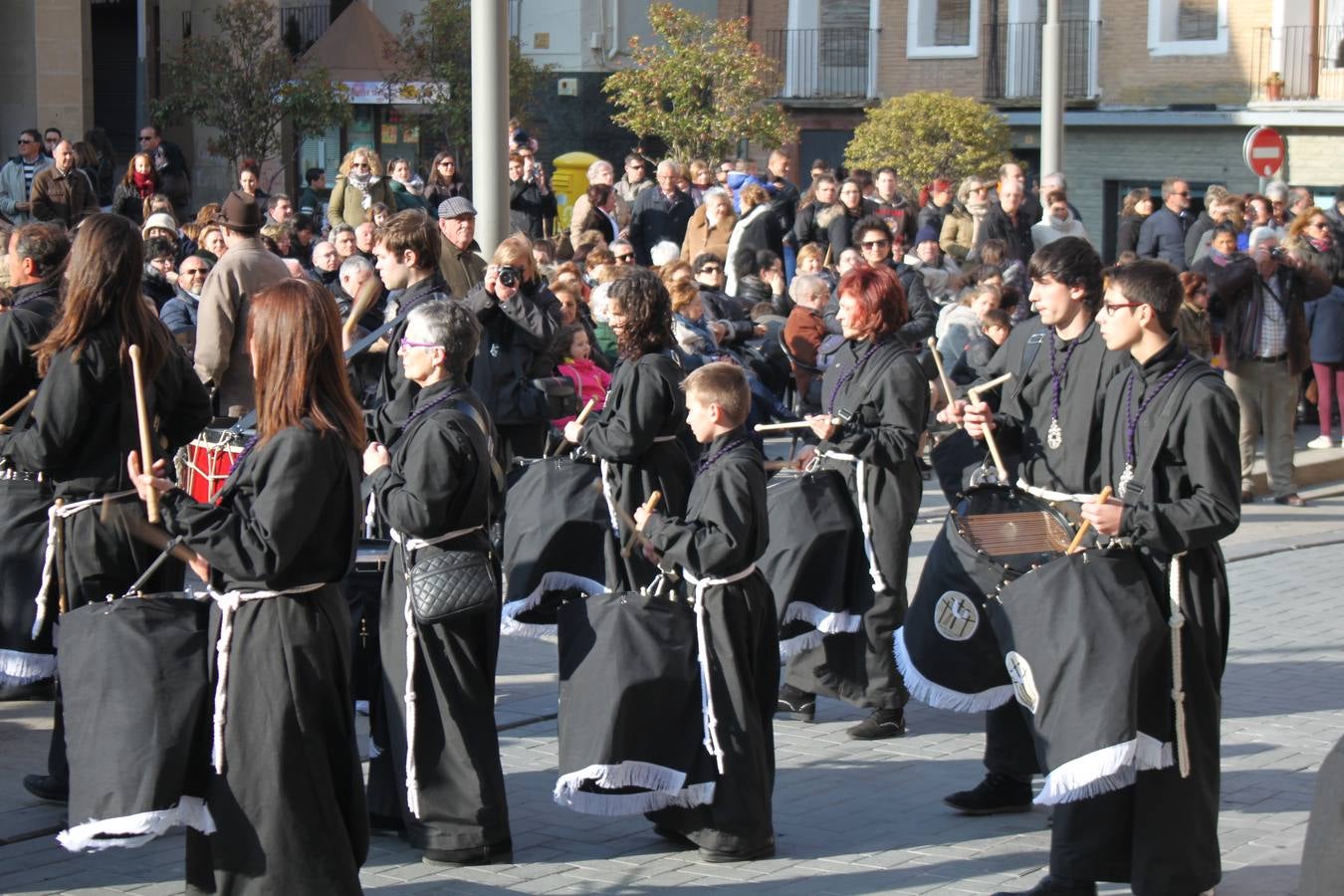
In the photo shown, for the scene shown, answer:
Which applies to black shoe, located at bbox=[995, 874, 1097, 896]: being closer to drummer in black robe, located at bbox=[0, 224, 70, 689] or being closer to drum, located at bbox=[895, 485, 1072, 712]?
drum, located at bbox=[895, 485, 1072, 712]

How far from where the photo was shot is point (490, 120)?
33.5 feet

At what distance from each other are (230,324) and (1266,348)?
8360mm

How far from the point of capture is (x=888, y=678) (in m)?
8.12

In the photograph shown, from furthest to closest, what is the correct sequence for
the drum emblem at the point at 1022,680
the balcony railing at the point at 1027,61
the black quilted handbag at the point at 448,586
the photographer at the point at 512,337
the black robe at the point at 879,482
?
the balcony railing at the point at 1027,61 < the photographer at the point at 512,337 < the black robe at the point at 879,482 < the black quilted handbag at the point at 448,586 < the drum emblem at the point at 1022,680

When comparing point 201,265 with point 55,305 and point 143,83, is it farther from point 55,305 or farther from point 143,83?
point 143,83

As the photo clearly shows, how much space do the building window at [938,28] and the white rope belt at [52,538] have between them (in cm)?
2835

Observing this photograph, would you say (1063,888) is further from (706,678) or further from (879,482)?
(879,482)

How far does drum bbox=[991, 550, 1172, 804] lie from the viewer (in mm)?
5633

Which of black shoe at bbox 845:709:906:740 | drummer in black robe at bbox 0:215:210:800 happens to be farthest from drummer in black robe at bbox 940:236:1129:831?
drummer in black robe at bbox 0:215:210:800

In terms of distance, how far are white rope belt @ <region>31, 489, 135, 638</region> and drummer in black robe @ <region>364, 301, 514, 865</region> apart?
3.43 feet

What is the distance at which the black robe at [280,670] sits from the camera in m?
5.29

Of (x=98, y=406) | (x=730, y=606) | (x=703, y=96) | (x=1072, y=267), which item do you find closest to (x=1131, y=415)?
(x=1072, y=267)

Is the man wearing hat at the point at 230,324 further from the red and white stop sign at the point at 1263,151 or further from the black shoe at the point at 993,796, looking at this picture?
the red and white stop sign at the point at 1263,151

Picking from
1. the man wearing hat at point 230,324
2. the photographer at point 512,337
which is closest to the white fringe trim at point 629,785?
the photographer at point 512,337
